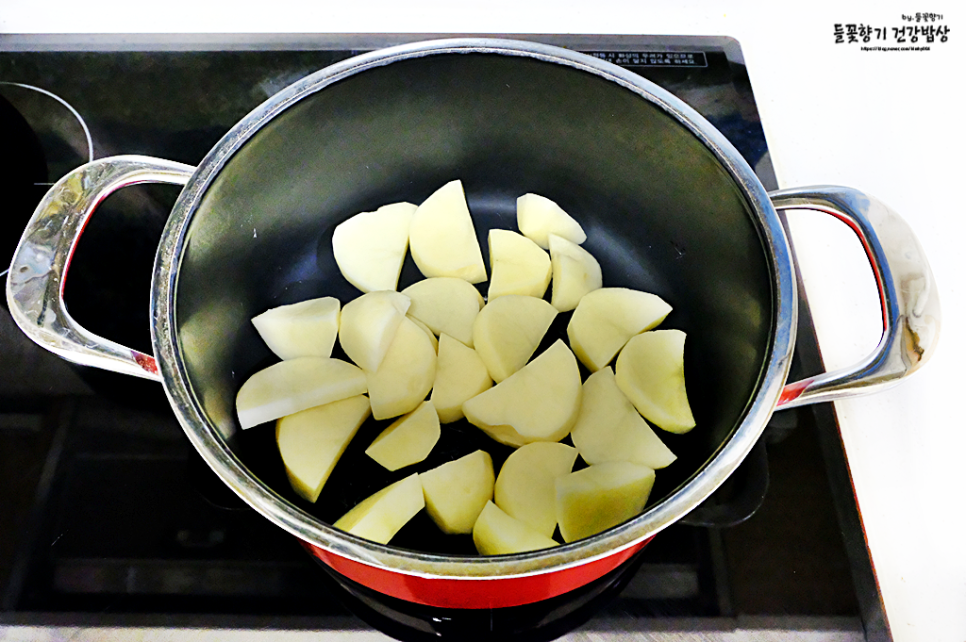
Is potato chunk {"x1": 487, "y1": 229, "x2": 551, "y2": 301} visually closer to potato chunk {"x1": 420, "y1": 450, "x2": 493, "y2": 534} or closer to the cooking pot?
the cooking pot

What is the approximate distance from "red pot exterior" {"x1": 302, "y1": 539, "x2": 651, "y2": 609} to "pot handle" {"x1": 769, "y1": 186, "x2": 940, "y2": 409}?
0.69ft

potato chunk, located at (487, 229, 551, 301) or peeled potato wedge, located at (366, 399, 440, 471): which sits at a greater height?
potato chunk, located at (487, 229, 551, 301)

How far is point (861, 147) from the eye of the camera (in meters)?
0.97

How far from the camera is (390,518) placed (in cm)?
68

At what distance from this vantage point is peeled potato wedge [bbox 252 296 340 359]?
0.81 metres

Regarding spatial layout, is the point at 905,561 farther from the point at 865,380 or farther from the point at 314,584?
the point at 314,584

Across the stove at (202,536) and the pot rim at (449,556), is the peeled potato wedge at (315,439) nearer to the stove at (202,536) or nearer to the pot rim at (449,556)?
the stove at (202,536)

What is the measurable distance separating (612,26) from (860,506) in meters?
0.77

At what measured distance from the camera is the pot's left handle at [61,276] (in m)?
0.57

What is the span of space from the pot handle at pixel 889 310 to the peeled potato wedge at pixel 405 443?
374 millimetres

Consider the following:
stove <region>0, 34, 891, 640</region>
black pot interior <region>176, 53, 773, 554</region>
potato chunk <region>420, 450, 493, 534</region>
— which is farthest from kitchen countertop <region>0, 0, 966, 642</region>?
potato chunk <region>420, 450, 493, 534</region>

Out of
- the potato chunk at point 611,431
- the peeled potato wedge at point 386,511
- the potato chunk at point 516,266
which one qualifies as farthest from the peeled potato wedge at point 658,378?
the peeled potato wedge at point 386,511

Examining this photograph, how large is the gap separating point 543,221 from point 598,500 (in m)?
0.41

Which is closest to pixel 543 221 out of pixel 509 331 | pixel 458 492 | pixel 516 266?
pixel 516 266
